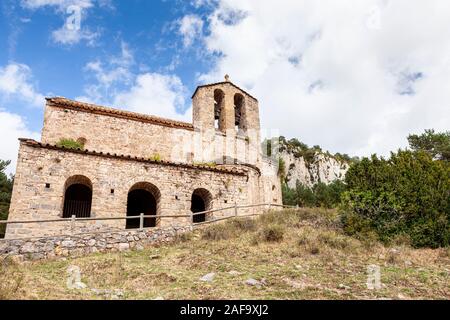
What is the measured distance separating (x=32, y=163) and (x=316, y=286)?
11949mm

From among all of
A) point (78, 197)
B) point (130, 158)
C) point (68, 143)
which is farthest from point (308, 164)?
point (68, 143)

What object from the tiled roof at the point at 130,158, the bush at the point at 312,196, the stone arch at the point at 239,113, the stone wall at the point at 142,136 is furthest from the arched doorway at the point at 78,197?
the bush at the point at 312,196

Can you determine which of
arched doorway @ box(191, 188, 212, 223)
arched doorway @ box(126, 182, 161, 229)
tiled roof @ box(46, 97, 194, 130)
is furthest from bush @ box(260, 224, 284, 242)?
tiled roof @ box(46, 97, 194, 130)

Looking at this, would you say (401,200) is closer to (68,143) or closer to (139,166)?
(139,166)

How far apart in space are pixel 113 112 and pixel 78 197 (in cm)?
544

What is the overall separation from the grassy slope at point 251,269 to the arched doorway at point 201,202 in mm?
3748

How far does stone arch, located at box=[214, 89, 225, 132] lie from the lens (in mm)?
21641

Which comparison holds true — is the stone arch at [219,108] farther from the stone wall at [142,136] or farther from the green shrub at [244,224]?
the green shrub at [244,224]

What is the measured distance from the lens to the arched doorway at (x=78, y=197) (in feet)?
49.8

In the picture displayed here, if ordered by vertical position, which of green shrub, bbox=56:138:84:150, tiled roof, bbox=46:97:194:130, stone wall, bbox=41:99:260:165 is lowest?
green shrub, bbox=56:138:84:150

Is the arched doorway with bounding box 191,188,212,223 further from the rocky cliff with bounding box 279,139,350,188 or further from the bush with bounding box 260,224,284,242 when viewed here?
the rocky cliff with bounding box 279,139,350,188

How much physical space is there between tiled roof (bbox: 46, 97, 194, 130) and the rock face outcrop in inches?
1001

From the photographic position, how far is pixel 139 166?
15.8 meters

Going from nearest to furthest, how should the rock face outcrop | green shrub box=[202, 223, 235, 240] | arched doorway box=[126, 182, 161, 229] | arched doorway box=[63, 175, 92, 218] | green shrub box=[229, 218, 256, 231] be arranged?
green shrub box=[202, 223, 235, 240], green shrub box=[229, 218, 256, 231], arched doorway box=[63, 175, 92, 218], arched doorway box=[126, 182, 161, 229], the rock face outcrop
